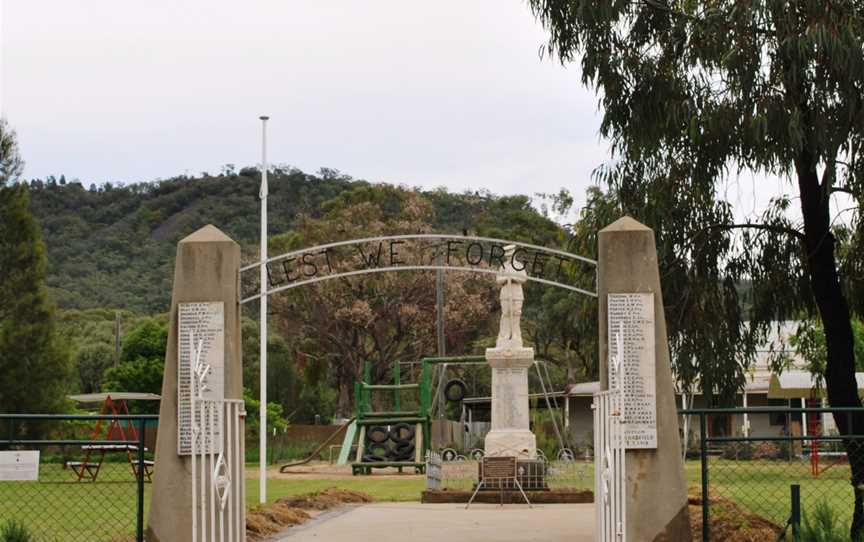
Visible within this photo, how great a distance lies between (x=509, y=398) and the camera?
2520 centimetres

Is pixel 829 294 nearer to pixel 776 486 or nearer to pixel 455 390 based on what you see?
pixel 776 486

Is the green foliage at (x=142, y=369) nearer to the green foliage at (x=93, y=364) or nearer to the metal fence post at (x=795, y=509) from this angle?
the green foliage at (x=93, y=364)

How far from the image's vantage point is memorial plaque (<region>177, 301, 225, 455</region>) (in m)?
12.0

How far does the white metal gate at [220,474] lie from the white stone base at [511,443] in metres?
12.6

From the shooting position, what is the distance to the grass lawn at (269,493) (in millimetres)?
16469

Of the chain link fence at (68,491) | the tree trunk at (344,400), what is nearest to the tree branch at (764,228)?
the chain link fence at (68,491)

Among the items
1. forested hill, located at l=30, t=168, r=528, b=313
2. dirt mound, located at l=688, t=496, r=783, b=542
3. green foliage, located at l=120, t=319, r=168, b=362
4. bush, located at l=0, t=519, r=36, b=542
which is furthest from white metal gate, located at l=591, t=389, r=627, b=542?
forested hill, located at l=30, t=168, r=528, b=313

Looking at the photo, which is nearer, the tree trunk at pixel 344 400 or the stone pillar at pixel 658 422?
the stone pillar at pixel 658 422

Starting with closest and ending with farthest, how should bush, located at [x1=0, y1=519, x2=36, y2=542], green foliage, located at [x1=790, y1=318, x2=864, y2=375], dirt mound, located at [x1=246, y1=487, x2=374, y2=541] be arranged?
bush, located at [x1=0, y1=519, x2=36, y2=542]
dirt mound, located at [x1=246, y1=487, x2=374, y2=541]
green foliage, located at [x1=790, y1=318, x2=864, y2=375]

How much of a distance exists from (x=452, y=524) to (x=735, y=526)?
163 inches

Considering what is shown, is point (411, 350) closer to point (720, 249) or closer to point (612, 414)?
point (720, 249)

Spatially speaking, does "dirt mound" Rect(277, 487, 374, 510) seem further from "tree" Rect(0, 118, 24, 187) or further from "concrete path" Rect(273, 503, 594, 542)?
"tree" Rect(0, 118, 24, 187)

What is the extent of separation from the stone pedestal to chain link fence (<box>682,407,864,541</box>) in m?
3.53

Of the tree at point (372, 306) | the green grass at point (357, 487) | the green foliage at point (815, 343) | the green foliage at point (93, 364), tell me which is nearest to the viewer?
the green foliage at point (815, 343)
